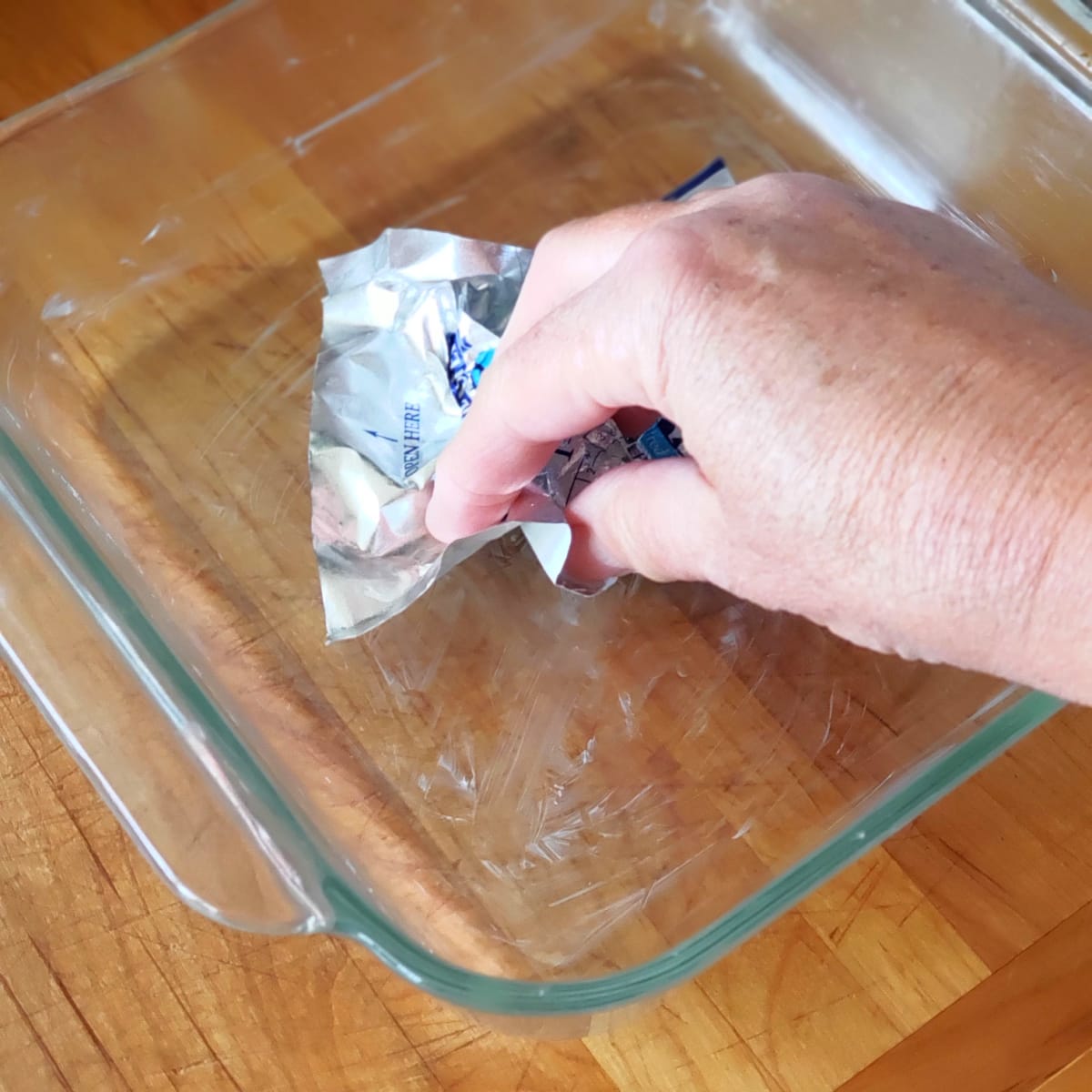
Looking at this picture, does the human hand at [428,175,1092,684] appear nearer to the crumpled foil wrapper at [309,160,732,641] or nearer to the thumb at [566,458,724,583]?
the thumb at [566,458,724,583]

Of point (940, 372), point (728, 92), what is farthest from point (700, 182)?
point (940, 372)

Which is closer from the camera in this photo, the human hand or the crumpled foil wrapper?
the human hand

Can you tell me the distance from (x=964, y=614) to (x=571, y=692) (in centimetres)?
27

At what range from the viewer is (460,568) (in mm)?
589

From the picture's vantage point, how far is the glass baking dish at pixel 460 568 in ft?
1.51

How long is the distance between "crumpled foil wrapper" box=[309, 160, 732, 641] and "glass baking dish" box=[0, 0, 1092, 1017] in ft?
0.11

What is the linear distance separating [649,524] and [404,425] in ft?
0.57

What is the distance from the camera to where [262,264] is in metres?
0.65

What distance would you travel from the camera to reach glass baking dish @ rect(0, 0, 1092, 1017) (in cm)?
46

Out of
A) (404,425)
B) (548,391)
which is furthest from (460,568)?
(548,391)

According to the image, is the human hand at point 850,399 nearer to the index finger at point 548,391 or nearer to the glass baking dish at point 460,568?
the index finger at point 548,391

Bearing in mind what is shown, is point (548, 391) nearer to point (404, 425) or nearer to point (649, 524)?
point (649, 524)

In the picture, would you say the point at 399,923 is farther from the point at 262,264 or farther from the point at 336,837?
the point at 262,264

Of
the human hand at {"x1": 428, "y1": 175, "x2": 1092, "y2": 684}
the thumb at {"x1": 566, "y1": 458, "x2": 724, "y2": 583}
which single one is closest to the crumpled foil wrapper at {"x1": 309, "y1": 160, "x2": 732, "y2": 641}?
the thumb at {"x1": 566, "y1": 458, "x2": 724, "y2": 583}
